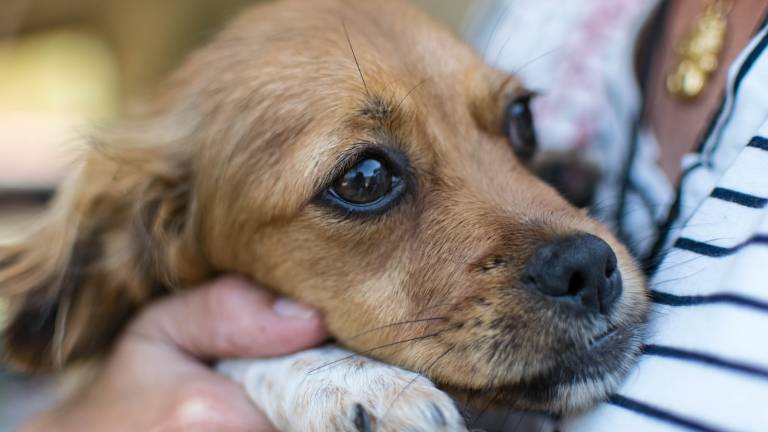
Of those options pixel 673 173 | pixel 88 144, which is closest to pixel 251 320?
pixel 88 144

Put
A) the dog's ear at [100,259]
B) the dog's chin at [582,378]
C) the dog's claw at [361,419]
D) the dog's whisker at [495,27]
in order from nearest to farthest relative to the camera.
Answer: the dog's chin at [582,378], the dog's claw at [361,419], the dog's ear at [100,259], the dog's whisker at [495,27]

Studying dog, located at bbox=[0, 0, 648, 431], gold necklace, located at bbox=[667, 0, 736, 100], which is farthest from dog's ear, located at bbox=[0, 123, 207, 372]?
gold necklace, located at bbox=[667, 0, 736, 100]

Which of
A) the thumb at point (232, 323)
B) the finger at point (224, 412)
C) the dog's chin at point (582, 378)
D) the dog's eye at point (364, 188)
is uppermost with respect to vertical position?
the dog's eye at point (364, 188)

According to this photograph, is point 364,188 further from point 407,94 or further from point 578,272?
point 578,272

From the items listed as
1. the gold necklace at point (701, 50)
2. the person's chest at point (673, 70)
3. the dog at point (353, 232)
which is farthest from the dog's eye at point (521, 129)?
the gold necklace at point (701, 50)

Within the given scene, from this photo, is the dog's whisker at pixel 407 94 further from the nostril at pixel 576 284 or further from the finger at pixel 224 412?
the finger at pixel 224 412

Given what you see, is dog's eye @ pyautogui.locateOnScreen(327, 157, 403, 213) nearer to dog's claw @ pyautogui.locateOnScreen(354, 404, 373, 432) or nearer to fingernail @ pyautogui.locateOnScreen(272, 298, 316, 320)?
fingernail @ pyautogui.locateOnScreen(272, 298, 316, 320)

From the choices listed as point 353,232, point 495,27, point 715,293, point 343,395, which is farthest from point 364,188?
point 495,27
